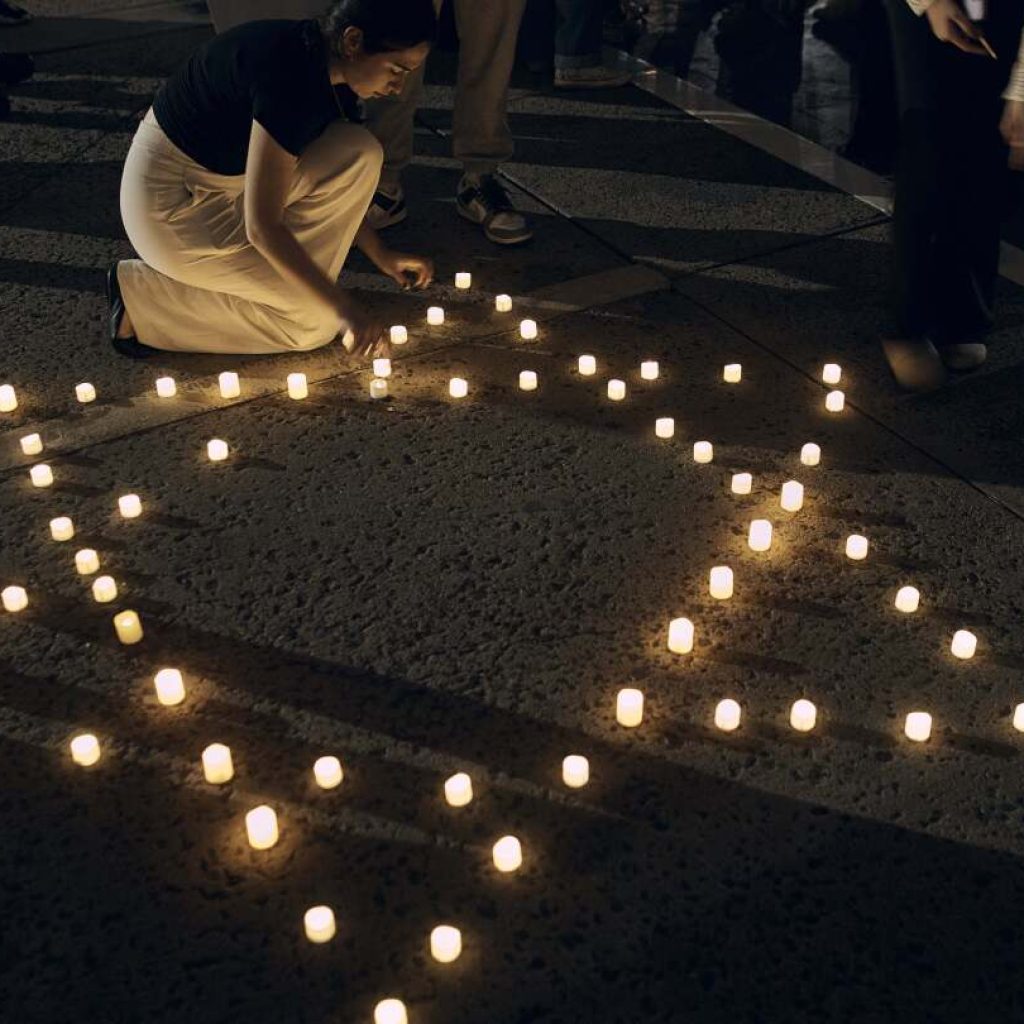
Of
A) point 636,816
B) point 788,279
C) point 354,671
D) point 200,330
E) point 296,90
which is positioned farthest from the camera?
point 788,279

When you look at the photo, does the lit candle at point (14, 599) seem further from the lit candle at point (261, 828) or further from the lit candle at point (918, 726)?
the lit candle at point (918, 726)

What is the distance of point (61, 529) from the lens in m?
4.05

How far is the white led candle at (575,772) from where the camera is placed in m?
3.17

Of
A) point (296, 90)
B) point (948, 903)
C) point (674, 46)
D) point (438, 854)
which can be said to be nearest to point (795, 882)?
point (948, 903)

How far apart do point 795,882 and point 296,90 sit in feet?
8.65

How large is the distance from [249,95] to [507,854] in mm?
2523

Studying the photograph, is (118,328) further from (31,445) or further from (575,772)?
(575,772)

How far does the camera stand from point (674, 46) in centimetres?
866

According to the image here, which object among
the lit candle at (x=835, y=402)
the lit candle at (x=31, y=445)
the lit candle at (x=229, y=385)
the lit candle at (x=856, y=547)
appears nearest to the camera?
the lit candle at (x=856, y=547)

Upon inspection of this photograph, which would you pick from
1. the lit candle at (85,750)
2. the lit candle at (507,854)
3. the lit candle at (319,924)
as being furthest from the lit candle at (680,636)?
the lit candle at (85,750)

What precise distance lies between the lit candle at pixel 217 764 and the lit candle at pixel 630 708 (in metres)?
0.94

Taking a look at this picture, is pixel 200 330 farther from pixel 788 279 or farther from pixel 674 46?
pixel 674 46

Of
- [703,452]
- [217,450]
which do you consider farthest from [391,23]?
[703,452]

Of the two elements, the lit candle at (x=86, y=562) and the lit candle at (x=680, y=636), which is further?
the lit candle at (x=86, y=562)
